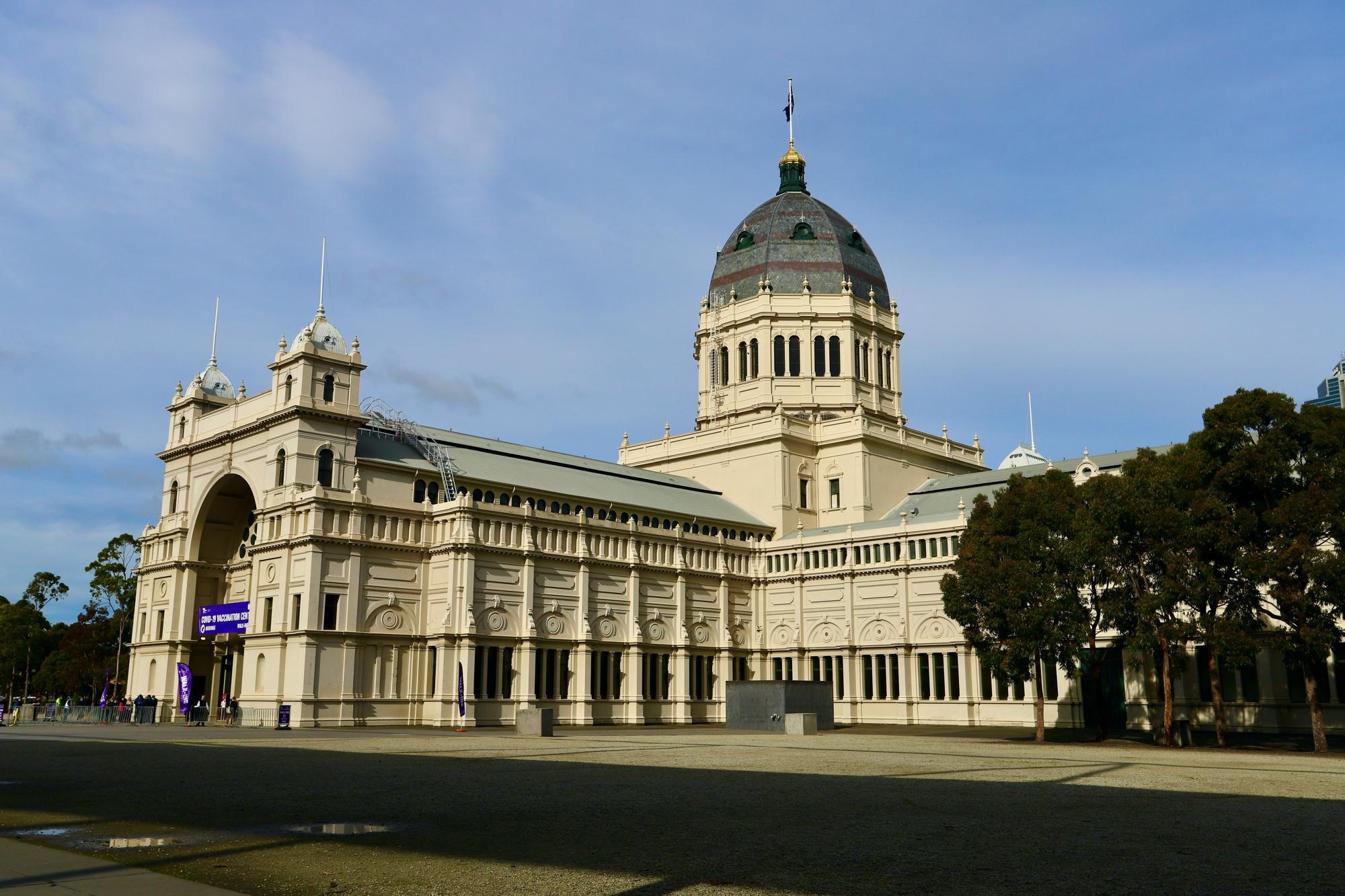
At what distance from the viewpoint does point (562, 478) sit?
8300 centimetres

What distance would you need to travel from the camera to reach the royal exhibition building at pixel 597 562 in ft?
229

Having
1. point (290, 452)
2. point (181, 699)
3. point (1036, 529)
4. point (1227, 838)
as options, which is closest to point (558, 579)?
point (290, 452)

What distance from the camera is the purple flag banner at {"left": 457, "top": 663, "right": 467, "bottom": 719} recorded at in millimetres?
67062

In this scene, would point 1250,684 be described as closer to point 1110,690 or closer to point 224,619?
point 1110,690

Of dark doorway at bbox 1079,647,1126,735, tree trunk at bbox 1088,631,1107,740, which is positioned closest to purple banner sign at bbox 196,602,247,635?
tree trunk at bbox 1088,631,1107,740

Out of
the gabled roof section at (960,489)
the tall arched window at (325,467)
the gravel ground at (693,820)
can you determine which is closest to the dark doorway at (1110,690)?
the gabled roof section at (960,489)

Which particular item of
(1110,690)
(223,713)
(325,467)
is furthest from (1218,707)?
(223,713)

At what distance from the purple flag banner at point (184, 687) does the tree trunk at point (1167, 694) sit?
2320 inches

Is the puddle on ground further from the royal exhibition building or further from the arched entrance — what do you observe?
the arched entrance

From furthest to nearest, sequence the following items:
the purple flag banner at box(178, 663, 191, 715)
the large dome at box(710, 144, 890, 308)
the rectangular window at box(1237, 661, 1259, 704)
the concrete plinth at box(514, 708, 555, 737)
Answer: the large dome at box(710, 144, 890, 308)
the purple flag banner at box(178, 663, 191, 715)
the rectangular window at box(1237, 661, 1259, 704)
the concrete plinth at box(514, 708, 555, 737)

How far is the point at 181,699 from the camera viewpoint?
74.3m

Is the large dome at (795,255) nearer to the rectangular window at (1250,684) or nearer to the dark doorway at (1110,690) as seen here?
the dark doorway at (1110,690)

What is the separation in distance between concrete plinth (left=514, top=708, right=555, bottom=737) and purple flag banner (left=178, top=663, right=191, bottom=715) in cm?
3104

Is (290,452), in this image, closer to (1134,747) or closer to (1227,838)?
(1134,747)
